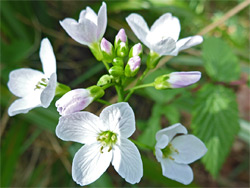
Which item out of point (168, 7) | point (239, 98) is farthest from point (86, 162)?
point (239, 98)

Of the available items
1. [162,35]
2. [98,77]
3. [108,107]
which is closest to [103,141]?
[108,107]

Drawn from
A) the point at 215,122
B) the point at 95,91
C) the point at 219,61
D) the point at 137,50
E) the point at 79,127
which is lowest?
the point at 215,122

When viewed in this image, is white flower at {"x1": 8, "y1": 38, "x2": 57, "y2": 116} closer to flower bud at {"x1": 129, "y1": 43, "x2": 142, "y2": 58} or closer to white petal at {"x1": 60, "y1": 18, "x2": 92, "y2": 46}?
white petal at {"x1": 60, "y1": 18, "x2": 92, "y2": 46}

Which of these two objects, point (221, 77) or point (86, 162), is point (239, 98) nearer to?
point (221, 77)

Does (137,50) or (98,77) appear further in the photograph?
(98,77)

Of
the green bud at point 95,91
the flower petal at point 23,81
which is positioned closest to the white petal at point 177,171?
the green bud at point 95,91

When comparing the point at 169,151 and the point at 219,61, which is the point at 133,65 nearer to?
the point at 169,151
